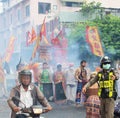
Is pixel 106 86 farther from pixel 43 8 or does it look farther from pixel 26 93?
pixel 43 8

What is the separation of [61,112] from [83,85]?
1.65m

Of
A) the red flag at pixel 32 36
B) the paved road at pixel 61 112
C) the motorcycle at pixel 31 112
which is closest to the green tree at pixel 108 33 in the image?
the red flag at pixel 32 36

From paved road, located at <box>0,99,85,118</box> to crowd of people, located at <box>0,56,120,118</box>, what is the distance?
380mm

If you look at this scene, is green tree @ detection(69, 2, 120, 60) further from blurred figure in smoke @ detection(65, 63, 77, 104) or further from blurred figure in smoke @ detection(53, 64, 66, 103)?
blurred figure in smoke @ detection(53, 64, 66, 103)

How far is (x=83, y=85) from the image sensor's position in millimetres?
11031

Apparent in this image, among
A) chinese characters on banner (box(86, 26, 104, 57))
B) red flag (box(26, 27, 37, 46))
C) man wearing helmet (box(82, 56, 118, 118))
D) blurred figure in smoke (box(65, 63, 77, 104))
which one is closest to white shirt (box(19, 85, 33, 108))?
man wearing helmet (box(82, 56, 118, 118))

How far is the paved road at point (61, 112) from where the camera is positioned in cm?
904

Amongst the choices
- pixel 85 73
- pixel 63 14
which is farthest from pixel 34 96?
pixel 63 14

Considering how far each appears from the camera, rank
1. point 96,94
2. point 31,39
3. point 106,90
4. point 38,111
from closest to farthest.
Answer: point 38,111 → point 106,90 → point 96,94 → point 31,39

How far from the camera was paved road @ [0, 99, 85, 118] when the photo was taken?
29.7 ft

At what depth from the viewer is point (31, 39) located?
48.9 ft

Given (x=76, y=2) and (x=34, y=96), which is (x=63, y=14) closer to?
(x=76, y=2)

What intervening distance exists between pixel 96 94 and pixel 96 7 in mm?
37474

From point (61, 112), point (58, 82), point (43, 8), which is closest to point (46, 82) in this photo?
point (58, 82)
